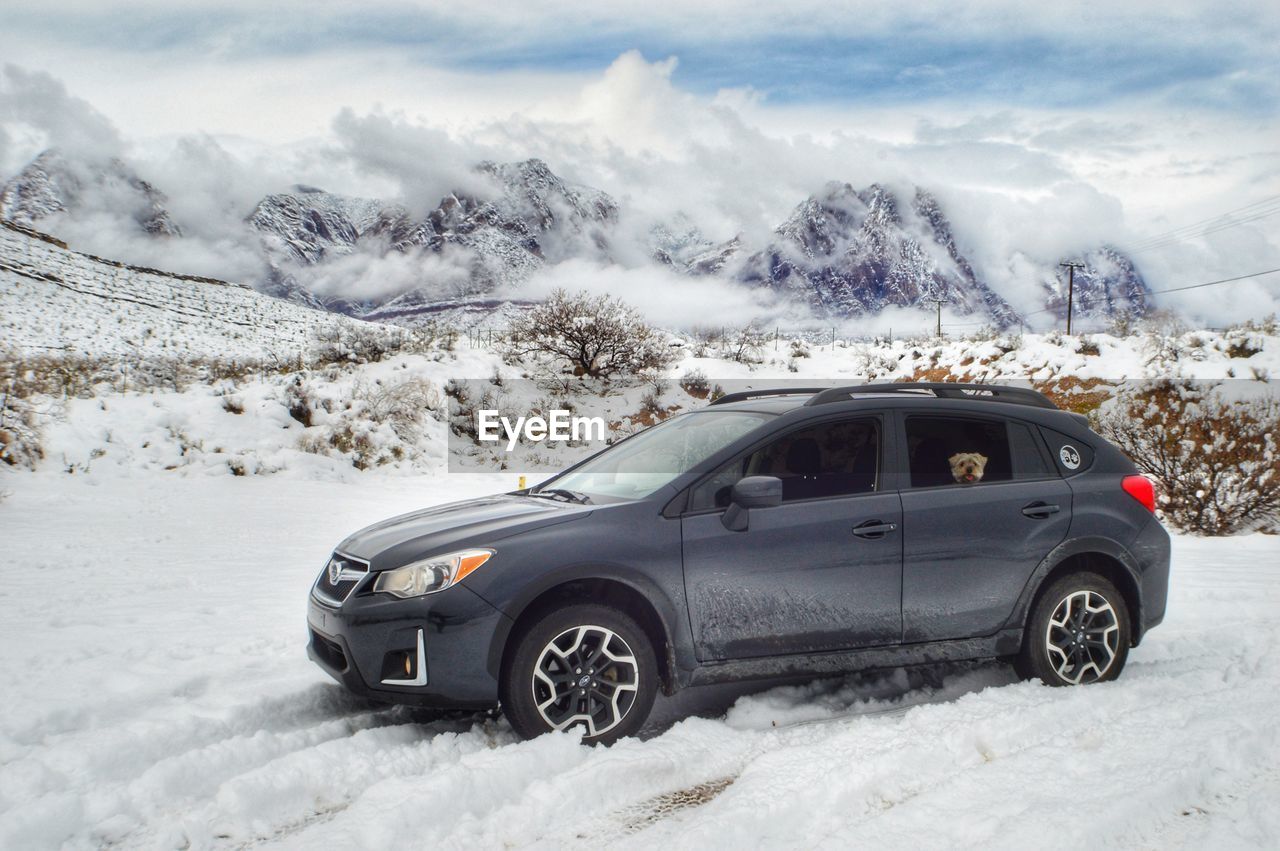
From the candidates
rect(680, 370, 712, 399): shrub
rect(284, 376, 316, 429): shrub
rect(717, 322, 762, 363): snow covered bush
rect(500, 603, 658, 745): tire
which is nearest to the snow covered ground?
rect(500, 603, 658, 745): tire

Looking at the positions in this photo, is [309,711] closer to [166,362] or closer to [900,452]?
[900,452]

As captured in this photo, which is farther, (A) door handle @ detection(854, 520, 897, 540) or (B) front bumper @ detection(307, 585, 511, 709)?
(A) door handle @ detection(854, 520, 897, 540)

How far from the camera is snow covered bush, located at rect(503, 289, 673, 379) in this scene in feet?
85.9

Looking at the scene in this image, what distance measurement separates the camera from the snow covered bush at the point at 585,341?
26.2 meters

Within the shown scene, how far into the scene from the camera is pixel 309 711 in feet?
14.6

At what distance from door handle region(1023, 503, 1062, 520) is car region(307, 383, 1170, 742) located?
12mm

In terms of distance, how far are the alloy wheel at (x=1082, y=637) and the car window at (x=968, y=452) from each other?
738 mm

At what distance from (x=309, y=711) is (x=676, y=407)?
20.1 metres

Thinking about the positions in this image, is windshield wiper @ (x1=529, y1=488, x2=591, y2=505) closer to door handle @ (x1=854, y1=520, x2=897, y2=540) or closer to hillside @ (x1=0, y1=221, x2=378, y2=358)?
door handle @ (x1=854, y1=520, x2=897, y2=540)

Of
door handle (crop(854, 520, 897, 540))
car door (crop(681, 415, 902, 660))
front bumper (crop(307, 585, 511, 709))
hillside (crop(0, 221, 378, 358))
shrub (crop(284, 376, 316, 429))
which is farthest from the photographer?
hillside (crop(0, 221, 378, 358))

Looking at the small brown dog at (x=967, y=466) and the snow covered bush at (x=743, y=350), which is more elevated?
the snow covered bush at (x=743, y=350)

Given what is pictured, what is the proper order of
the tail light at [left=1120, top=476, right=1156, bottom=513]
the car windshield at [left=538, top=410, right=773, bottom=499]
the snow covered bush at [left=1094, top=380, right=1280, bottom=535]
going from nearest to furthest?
the car windshield at [left=538, top=410, right=773, bottom=499] → the tail light at [left=1120, top=476, right=1156, bottom=513] → the snow covered bush at [left=1094, top=380, right=1280, bottom=535]

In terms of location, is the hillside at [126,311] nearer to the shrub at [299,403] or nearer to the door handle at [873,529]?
the shrub at [299,403]

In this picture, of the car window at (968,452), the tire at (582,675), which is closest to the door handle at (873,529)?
the car window at (968,452)
